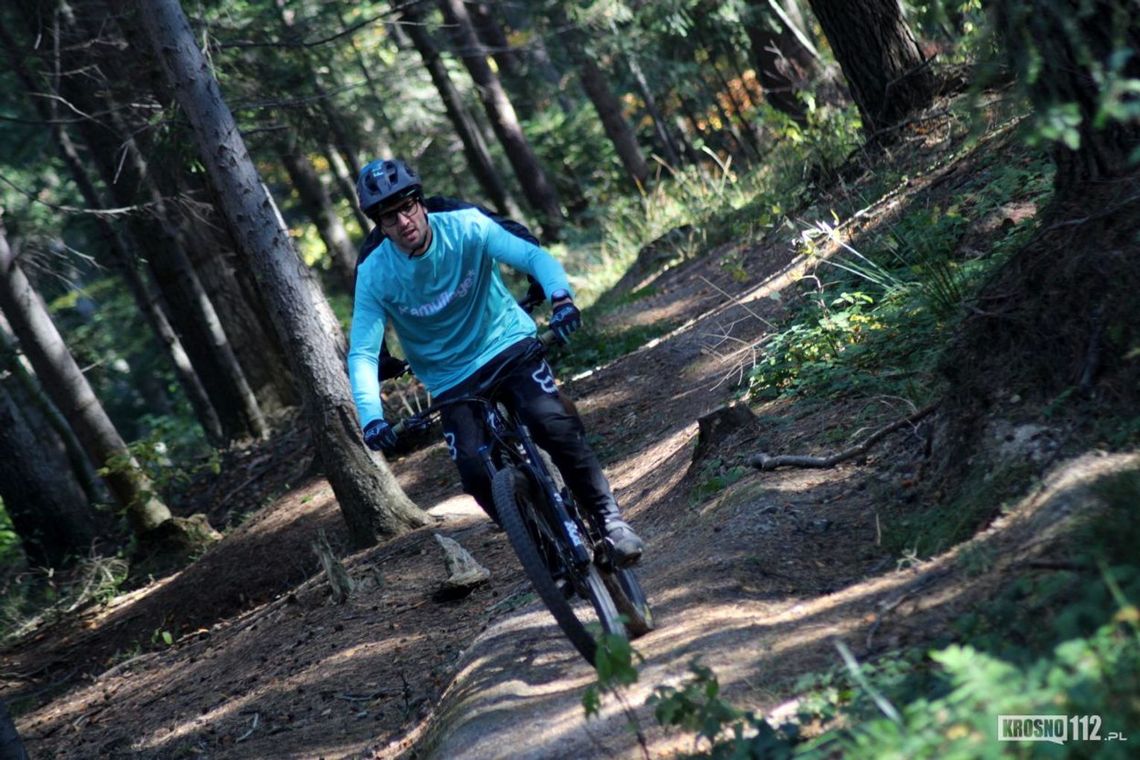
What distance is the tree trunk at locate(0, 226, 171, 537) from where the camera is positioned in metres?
13.6

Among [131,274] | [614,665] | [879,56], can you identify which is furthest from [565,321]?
[131,274]

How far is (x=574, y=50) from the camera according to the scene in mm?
24438

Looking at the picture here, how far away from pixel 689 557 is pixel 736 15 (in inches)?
543

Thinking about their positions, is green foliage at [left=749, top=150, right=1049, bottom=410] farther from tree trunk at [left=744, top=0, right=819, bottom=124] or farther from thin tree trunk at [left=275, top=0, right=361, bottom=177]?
thin tree trunk at [left=275, top=0, right=361, bottom=177]

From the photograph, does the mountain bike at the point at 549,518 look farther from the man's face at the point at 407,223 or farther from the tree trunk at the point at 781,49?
the tree trunk at the point at 781,49

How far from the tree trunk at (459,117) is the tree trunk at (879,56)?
12.1 m

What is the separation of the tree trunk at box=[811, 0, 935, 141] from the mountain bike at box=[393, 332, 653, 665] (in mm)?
7011

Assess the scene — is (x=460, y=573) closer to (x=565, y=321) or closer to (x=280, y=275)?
(x=280, y=275)

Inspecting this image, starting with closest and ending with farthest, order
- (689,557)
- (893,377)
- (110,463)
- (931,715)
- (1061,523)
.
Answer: (931,715)
(1061,523)
(689,557)
(893,377)
(110,463)

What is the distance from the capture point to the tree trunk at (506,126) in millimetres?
23531

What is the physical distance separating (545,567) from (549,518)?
19.0 inches

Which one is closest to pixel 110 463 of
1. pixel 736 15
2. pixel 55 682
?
pixel 55 682

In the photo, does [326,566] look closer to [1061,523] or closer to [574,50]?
[1061,523]

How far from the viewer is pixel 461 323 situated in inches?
223
